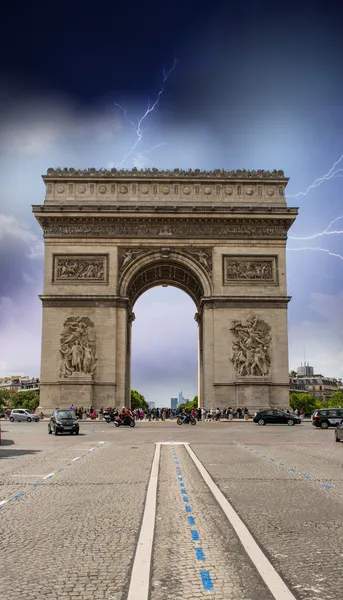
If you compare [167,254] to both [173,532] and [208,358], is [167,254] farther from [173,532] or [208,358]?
[173,532]

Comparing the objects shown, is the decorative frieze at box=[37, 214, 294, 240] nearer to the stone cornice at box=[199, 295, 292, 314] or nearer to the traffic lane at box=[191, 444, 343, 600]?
the stone cornice at box=[199, 295, 292, 314]

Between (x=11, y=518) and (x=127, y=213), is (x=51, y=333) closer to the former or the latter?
(x=127, y=213)

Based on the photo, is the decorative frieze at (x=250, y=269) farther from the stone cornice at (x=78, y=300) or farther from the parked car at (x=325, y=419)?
the parked car at (x=325, y=419)

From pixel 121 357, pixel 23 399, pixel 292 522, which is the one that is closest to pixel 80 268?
pixel 121 357

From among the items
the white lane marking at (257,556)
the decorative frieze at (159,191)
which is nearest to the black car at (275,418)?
the decorative frieze at (159,191)

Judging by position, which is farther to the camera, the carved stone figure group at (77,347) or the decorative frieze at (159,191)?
the decorative frieze at (159,191)

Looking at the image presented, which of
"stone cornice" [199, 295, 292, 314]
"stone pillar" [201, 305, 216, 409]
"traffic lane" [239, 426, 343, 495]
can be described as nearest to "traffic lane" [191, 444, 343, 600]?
"traffic lane" [239, 426, 343, 495]
